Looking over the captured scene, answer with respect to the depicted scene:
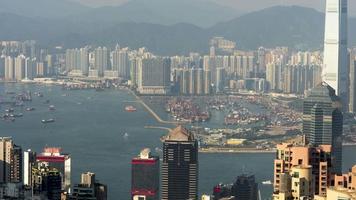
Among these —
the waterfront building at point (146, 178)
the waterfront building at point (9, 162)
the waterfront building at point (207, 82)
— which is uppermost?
the waterfront building at point (207, 82)

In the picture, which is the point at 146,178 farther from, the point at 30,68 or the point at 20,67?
the point at 20,67

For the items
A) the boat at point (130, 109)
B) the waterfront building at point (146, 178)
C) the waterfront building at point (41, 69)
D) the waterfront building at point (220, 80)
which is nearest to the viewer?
the waterfront building at point (146, 178)

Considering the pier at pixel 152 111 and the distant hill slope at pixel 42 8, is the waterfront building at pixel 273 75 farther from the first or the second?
the distant hill slope at pixel 42 8

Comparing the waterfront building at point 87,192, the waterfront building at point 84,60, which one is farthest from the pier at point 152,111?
the waterfront building at point 87,192

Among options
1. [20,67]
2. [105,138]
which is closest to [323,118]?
[105,138]

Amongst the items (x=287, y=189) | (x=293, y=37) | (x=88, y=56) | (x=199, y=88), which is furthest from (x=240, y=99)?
(x=287, y=189)

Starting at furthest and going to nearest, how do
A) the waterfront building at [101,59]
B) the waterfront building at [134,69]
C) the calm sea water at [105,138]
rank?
the waterfront building at [101,59]
the waterfront building at [134,69]
the calm sea water at [105,138]
